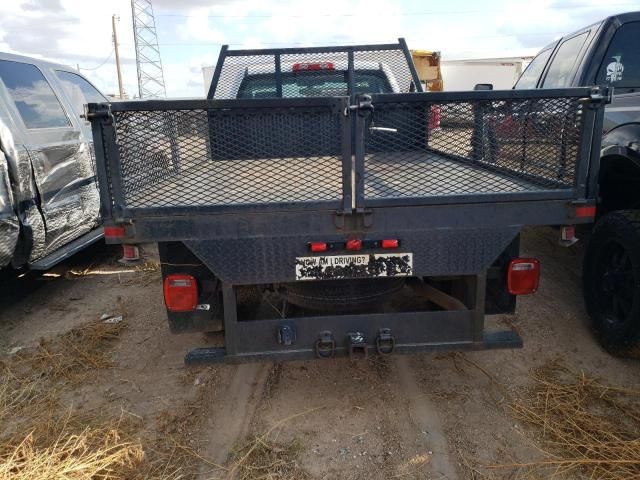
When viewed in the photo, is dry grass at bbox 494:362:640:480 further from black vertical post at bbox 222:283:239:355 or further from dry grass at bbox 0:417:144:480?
dry grass at bbox 0:417:144:480

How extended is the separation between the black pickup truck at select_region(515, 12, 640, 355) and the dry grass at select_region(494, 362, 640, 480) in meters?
0.46

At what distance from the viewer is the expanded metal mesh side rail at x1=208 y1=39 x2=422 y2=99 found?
4.84 meters

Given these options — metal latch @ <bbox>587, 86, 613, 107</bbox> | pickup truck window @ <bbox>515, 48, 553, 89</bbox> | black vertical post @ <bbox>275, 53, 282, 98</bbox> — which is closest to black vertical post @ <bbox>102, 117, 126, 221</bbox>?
metal latch @ <bbox>587, 86, 613, 107</bbox>

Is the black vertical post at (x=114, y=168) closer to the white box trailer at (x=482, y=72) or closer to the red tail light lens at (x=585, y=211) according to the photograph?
the red tail light lens at (x=585, y=211)

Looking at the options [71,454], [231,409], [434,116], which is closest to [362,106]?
[434,116]

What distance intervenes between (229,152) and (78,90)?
420 centimetres

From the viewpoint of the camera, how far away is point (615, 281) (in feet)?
11.4

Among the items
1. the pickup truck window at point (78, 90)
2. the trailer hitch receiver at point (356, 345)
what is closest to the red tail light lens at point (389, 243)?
the trailer hitch receiver at point (356, 345)

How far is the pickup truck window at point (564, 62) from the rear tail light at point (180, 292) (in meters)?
3.78

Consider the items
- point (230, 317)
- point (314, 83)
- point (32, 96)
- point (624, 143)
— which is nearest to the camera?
point (230, 317)

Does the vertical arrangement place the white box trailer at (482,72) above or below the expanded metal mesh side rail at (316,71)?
above

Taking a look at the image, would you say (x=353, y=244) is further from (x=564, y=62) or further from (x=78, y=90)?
(x=78, y=90)

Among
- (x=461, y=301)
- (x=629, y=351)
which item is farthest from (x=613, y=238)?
(x=461, y=301)

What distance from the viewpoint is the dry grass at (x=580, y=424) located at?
8.14ft
